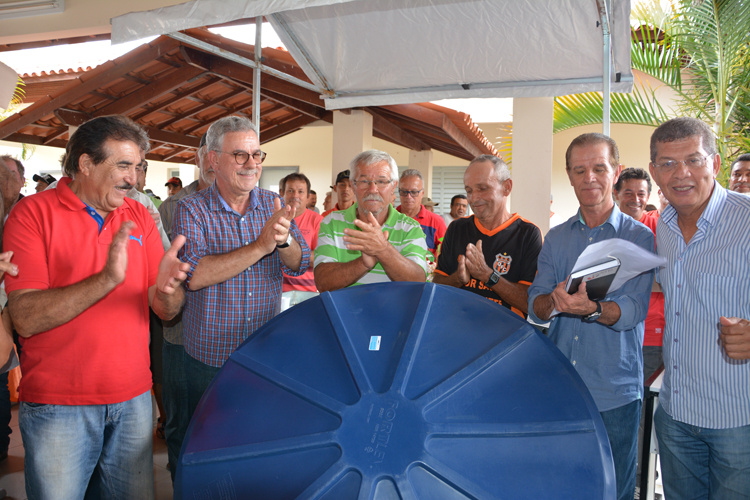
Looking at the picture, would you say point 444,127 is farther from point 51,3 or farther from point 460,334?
point 460,334

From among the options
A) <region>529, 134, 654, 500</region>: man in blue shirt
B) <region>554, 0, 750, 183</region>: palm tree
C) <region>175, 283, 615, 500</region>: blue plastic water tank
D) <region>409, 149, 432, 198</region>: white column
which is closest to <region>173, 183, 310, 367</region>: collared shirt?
<region>175, 283, 615, 500</region>: blue plastic water tank

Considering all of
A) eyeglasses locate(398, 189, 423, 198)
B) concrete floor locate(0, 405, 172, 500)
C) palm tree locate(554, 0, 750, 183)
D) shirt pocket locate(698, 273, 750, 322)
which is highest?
palm tree locate(554, 0, 750, 183)

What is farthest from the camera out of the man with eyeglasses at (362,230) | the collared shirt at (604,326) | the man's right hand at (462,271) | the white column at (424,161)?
the white column at (424,161)

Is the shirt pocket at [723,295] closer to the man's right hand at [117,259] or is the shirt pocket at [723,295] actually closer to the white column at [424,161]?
the man's right hand at [117,259]

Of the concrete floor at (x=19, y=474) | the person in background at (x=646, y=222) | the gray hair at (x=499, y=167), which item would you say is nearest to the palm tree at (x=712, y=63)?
the person in background at (x=646, y=222)

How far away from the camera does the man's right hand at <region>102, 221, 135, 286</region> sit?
144cm

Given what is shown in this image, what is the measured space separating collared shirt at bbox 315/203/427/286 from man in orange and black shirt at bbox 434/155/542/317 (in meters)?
0.21

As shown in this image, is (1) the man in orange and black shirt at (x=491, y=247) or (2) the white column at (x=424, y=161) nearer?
(1) the man in orange and black shirt at (x=491, y=247)

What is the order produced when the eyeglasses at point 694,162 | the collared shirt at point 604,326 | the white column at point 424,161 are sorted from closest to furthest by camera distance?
the eyeglasses at point 694,162
the collared shirt at point 604,326
the white column at point 424,161

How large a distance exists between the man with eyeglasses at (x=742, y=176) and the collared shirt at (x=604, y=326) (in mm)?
1870

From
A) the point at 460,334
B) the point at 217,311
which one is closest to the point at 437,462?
the point at 460,334

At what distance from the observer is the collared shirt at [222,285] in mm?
1879

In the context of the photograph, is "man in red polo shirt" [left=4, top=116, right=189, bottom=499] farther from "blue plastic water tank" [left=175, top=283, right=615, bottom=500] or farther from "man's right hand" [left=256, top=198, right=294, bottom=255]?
"blue plastic water tank" [left=175, top=283, right=615, bottom=500]

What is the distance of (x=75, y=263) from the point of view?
5.15 ft
